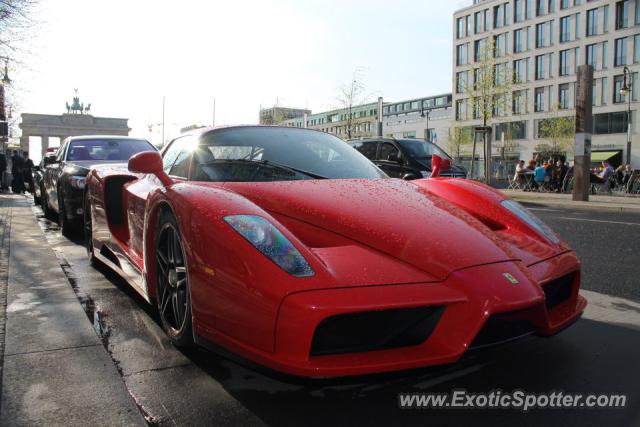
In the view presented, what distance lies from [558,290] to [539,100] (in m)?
59.8

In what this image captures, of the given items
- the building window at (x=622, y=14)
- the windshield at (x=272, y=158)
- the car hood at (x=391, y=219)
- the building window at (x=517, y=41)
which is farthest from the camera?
the building window at (x=517, y=41)

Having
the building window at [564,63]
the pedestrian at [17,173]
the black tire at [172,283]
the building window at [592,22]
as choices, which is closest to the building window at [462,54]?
the building window at [564,63]

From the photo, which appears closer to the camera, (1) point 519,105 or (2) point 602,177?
(2) point 602,177

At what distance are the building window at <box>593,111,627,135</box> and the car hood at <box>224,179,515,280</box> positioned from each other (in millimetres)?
54373

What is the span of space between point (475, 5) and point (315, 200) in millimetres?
67823

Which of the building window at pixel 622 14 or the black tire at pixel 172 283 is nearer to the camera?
the black tire at pixel 172 283

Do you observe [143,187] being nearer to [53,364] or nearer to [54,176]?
[53,364]

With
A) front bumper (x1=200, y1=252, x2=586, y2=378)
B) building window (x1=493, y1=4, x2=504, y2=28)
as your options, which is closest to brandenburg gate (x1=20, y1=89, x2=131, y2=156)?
building window (x1=493, y1=4, x2=504, y2=28)

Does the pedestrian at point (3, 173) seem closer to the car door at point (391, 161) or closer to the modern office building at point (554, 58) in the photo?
the car door at point (391, 161)

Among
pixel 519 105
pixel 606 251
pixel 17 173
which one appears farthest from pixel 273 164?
pixel 519 105

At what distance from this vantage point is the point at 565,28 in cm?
5453

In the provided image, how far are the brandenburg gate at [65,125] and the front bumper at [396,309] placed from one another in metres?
71.8

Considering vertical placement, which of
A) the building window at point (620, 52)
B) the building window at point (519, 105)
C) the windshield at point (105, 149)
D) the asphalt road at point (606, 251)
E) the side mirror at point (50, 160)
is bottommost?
the asphalt road at point (606, 251)

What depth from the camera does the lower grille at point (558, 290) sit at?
252cm
